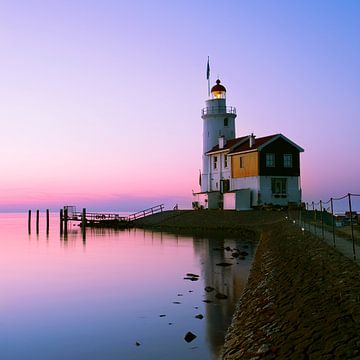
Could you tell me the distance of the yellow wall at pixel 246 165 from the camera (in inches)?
1803

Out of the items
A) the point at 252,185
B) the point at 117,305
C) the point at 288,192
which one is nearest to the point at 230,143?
the point at 252,185

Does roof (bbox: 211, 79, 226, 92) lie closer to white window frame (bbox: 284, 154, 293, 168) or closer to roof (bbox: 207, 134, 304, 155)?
roof (bbox: 207, 134, 304, 155)

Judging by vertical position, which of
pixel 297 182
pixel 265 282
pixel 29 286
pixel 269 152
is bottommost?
pixel 29 286

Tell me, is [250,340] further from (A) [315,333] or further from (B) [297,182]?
(B) [297,182]

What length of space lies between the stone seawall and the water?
115 centimetres

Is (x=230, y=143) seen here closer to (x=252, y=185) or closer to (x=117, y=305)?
(x=252, y=185)

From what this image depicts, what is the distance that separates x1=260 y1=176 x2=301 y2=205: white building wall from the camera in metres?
45.5

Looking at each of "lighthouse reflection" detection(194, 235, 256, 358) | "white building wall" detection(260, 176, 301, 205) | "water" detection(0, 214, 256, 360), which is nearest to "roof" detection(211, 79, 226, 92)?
"white building wall" detection(260, 176, 301, 205)

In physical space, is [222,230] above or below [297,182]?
below

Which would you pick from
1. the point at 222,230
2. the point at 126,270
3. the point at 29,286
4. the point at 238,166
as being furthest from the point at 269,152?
the point at 29,286

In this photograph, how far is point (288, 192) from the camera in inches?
1822

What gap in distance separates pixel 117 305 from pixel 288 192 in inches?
1314

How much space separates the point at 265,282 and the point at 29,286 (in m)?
12.2

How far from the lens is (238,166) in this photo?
48625mm
